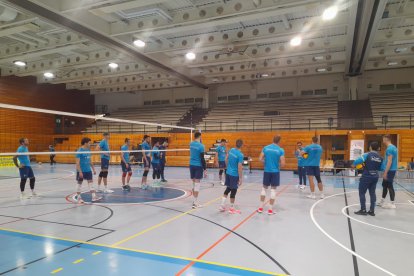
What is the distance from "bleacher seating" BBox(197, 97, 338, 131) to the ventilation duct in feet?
46.1

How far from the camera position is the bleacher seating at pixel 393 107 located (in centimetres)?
1955

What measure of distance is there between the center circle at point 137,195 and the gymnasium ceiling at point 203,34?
6.98 meters

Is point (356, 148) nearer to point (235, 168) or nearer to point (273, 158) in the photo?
point (273, 158)

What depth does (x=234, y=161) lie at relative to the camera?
698cm

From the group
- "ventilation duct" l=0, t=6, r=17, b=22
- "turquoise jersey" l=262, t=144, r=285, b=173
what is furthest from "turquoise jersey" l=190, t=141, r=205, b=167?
"ventilation duct" l=0, t=6, r=17, b=22

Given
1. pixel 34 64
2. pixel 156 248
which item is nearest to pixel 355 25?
pixel 156 248

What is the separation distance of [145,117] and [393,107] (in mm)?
21327

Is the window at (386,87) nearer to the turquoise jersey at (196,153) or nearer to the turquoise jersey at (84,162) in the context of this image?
the turquoise jersey at (196,153)

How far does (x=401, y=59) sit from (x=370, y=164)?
17106 mm

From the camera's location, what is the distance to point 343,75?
23.8 meters

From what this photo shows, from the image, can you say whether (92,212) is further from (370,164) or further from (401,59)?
(401,59)

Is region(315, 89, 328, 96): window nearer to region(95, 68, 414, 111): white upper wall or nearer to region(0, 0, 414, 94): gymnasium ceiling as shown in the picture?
region(95, 68, 414, 111): white upper wall

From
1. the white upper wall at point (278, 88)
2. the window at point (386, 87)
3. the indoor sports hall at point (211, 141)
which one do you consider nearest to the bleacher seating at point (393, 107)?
the indoor sports hall at point (211, 141)

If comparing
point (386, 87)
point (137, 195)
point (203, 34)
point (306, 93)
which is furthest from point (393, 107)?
point (137, 195)
